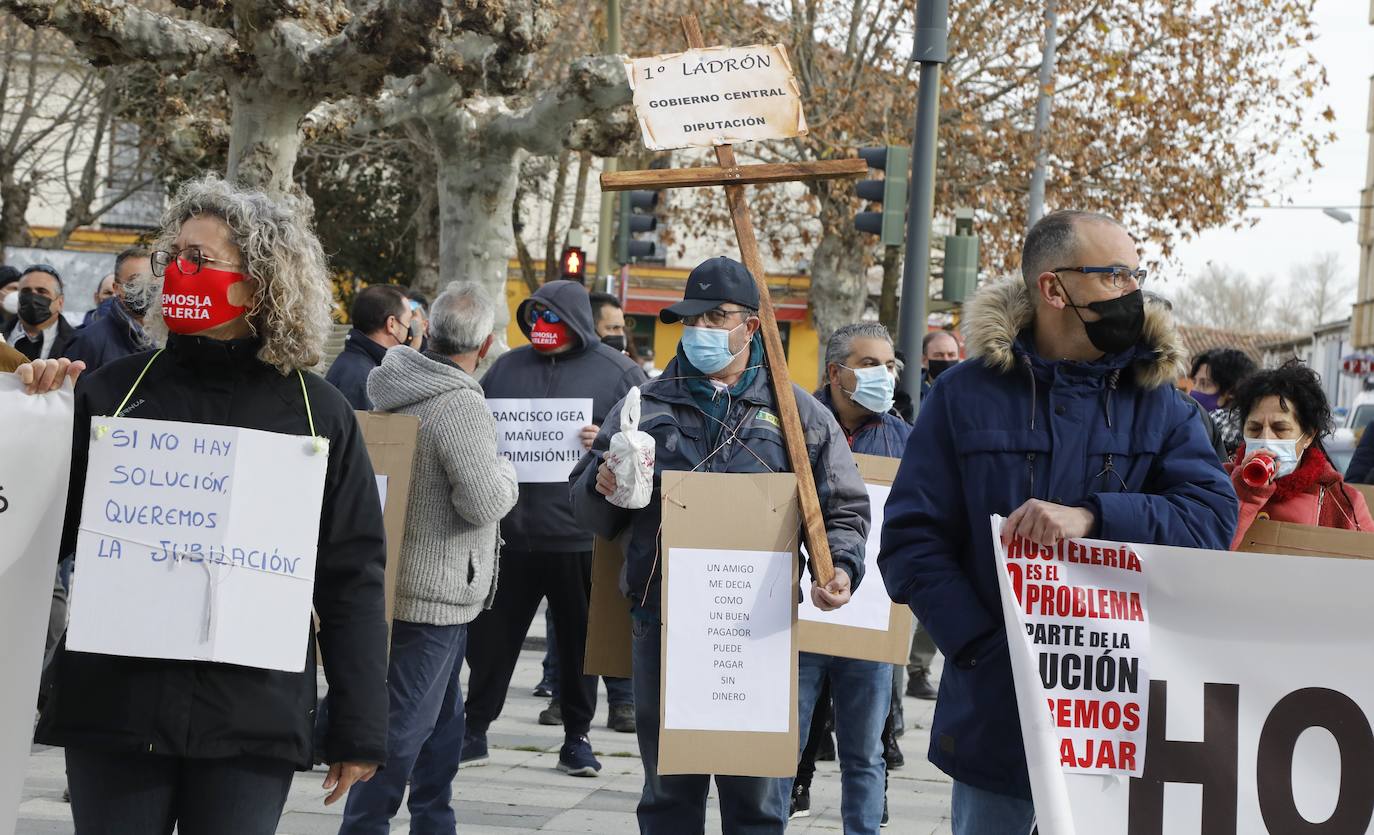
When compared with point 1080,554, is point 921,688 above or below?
below

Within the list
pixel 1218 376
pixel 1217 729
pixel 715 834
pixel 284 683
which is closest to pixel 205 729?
pixel 284 683

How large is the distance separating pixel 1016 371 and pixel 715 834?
338 cm

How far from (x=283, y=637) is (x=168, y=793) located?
359mm

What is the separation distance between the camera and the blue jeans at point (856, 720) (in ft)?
18.5

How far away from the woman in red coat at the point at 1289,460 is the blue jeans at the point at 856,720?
144cm

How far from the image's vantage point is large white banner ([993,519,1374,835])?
3443 mm

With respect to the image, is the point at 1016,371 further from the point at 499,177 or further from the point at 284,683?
the point at 499,177

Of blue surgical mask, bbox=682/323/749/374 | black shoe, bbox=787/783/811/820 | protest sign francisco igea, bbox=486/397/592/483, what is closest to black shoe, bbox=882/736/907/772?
black shoe, bbox=787/783/811/820

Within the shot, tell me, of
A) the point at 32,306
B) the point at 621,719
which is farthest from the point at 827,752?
the point at 32,306

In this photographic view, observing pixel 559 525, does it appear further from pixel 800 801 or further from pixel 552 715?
pixel 800 801

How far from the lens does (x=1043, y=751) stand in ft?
11.1

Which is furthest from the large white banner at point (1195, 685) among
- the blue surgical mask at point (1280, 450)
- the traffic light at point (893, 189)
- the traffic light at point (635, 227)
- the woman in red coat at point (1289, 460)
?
the traffic light at point (635, 227)

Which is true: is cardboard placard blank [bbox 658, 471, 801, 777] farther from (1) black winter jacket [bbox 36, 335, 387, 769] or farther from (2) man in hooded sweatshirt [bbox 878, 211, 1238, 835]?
(1) black winter jacket [bbox 36, 335, 387, 769]

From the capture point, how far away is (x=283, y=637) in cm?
322
